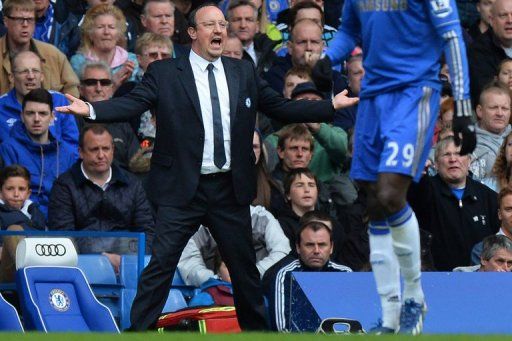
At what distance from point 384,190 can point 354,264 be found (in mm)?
3804

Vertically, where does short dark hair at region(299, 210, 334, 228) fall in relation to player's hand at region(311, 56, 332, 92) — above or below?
below

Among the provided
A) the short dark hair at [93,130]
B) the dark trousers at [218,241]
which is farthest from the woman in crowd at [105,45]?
the dark trousers at [218,241]

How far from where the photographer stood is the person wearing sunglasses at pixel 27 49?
1409 centimetres

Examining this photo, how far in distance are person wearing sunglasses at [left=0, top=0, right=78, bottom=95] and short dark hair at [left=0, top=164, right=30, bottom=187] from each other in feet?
6.15

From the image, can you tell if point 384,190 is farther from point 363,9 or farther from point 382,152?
point 363,9

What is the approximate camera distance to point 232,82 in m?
10.5

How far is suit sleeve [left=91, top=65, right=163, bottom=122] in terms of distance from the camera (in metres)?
10.1

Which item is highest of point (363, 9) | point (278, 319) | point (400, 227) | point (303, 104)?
point (363, 9)

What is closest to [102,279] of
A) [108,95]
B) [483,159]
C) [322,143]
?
[322,143]

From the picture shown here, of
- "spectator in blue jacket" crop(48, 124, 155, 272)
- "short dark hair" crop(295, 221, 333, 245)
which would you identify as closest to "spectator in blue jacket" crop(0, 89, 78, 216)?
"spectator in blue jacket" crop(48, 124, 155, 272)

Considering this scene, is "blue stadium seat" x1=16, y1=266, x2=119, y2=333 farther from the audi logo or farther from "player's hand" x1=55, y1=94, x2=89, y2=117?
"player's hand" x1=55, y1=94, x2=89, y2=117

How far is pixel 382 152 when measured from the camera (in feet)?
28.6

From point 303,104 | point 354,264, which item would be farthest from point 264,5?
point 303,104

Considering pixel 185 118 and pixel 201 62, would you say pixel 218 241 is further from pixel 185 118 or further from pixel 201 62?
pixel 201 62
